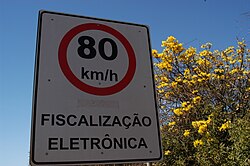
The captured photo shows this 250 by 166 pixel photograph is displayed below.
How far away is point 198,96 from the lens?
766 centimetres

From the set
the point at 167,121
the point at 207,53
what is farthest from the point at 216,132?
the point at 207,53

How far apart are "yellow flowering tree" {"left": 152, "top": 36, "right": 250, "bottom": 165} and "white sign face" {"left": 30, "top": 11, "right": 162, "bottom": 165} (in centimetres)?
537

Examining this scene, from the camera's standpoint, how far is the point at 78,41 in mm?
1693

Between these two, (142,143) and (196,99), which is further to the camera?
(196,99)

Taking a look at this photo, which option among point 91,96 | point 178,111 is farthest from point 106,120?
point 178,111

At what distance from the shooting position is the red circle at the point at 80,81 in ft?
5.12

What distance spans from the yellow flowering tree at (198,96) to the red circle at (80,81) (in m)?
5.34

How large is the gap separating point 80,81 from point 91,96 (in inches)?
4.4

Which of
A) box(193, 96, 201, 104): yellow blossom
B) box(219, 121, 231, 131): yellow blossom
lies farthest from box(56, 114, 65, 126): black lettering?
box(193, 96, 201, 104): yellow blossom

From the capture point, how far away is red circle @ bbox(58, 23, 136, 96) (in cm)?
156

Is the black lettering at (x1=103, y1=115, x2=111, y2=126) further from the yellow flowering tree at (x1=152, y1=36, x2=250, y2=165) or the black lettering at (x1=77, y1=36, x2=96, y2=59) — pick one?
the yellow flowering tree at (x1=152, y1=36, x2=250, y2=165)

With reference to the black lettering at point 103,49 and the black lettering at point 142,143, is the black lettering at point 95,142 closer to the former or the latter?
the black lettering at point 142,143

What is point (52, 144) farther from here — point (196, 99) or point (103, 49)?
point (196, 99)

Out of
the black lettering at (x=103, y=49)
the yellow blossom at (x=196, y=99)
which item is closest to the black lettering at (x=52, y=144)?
the black lettering at (x=103, y=49)
